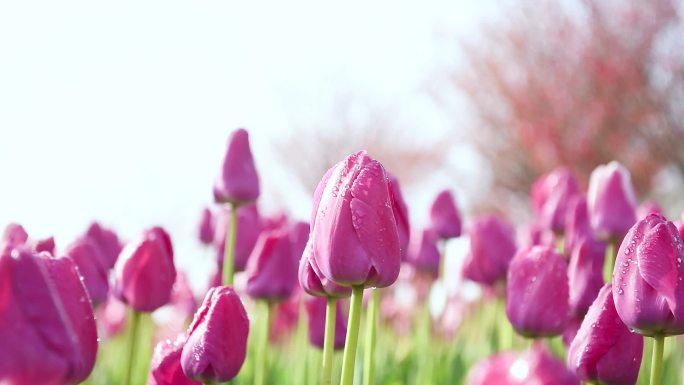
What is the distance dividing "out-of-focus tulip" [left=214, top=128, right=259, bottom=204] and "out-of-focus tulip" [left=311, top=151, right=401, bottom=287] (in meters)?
0.81

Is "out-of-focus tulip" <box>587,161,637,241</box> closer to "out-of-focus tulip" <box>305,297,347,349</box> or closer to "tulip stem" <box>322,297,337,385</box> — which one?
"out-of-focus tulip" <box>305,297,347,349</box>

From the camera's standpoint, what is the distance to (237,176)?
1.85 metres

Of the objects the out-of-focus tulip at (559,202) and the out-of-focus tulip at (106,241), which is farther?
the out-of-focus tulip at (559,202)

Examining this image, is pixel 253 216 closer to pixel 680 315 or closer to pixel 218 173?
pixel 218 173

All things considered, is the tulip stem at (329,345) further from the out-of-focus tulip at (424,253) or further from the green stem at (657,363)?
the out-of-focus tulip at (424,253)

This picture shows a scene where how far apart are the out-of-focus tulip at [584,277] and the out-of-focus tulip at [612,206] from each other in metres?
0.37

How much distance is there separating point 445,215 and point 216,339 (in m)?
1.57

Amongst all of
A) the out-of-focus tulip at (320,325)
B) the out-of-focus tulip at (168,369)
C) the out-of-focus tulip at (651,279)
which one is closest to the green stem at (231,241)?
the out-of-focus tulip at (320,325)

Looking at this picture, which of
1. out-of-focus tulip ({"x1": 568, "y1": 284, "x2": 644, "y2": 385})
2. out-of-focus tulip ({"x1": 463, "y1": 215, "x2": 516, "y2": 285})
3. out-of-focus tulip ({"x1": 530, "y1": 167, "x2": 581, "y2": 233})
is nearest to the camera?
out-of-focus tulip ({"x1": 568, "y1": 284, "x2": 644, "y2": 385})

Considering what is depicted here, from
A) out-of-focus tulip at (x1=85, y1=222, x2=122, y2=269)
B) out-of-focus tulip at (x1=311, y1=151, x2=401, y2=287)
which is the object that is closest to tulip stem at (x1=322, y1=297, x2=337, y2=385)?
out-of-focus tulip at (x1=311, y1=151, x2=401, y2=287)

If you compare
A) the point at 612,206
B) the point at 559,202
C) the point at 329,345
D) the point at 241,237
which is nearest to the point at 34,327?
the point at 329,345

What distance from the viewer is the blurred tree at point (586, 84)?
12523 millimetres

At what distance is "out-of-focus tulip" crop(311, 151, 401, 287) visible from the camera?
103cm

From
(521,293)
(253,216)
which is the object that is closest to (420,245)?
(253,216)
